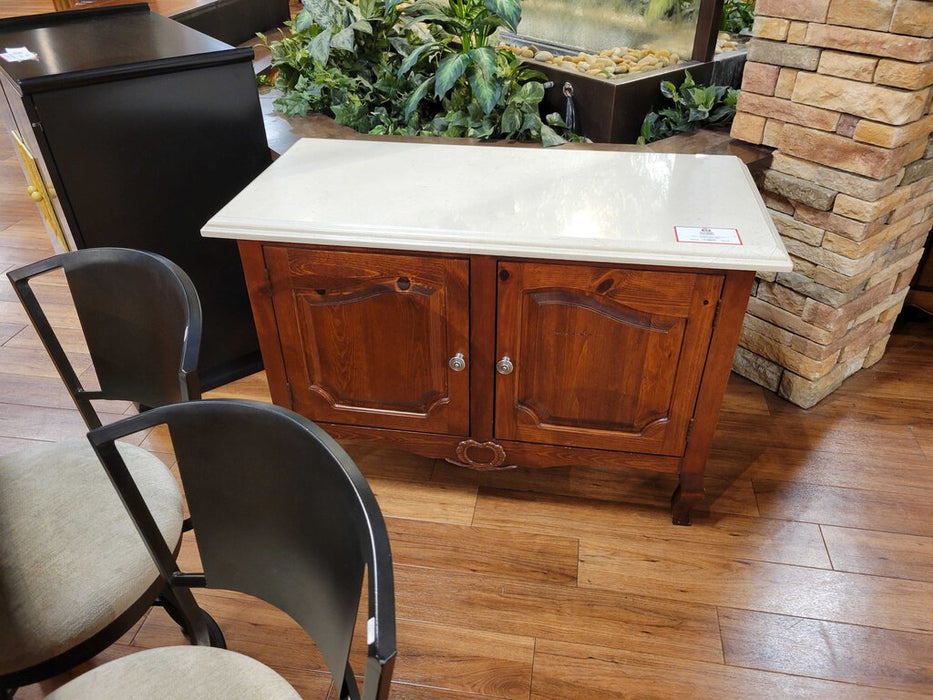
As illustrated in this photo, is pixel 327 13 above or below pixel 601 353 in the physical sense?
above

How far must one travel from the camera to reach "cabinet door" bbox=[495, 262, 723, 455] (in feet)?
4.39

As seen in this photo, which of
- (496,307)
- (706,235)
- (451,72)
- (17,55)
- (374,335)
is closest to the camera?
(706,235)

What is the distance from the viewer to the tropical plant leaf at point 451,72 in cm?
195

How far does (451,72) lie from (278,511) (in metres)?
1.48

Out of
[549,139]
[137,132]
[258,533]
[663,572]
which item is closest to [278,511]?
[258,533]

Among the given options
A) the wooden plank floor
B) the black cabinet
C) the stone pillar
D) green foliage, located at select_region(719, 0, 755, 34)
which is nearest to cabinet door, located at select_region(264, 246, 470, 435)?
the wooden plank floor

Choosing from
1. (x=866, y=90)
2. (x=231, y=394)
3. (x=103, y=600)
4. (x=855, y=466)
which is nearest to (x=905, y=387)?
(x=855, y=466)

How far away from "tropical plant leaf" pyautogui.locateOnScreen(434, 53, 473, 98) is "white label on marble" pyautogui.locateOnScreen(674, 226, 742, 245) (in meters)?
0.92

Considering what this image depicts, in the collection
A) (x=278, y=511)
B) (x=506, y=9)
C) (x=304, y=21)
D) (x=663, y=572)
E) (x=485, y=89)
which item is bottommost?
(x=663, y=572)

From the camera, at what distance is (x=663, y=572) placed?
5.18ft

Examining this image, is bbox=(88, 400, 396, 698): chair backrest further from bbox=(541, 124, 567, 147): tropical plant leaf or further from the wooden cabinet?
bbox=(541, 124, 567, 147): tropical plant leaf

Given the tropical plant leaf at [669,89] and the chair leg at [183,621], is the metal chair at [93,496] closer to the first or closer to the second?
the chair leg at [183,621]

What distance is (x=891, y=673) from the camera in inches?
54.0

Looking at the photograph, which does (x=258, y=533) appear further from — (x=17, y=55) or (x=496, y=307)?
(x=17, y=55)
